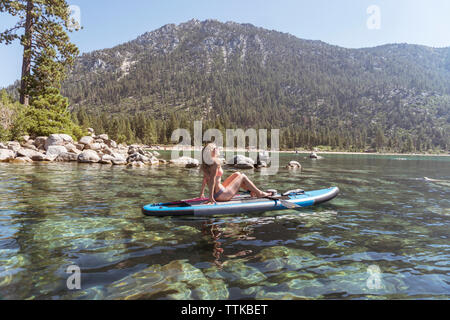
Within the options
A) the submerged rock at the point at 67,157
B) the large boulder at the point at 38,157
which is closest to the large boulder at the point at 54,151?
the submerged rock at the point at 67,157

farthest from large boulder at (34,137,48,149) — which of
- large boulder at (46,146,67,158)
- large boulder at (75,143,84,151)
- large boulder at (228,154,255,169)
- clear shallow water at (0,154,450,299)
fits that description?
clear shallow water at (0,154,450,299)

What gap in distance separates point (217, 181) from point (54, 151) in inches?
1072

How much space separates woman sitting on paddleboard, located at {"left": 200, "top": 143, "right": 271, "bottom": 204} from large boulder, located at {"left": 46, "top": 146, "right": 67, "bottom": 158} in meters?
26.2

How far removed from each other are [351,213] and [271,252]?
5828 millimetres

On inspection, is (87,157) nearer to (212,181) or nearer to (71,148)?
(71,148)

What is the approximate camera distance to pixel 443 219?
390 inches

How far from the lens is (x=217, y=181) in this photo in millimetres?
9500

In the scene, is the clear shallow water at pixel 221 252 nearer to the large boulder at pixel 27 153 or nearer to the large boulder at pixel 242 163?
the large boulder at pixel 27 153

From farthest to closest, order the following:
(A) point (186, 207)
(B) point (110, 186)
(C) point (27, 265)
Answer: (B) point (110, 186)
(A) point (186, 207)
(C) point (27, 265)

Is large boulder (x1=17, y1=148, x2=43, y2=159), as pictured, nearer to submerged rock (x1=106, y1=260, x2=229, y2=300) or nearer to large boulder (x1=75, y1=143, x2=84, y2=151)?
large boulder (x1=75, y1=143, x2=84, y2=151)

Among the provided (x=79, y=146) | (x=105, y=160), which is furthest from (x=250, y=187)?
(x=79, y=146)

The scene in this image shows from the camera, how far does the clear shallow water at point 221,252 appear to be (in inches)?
180
